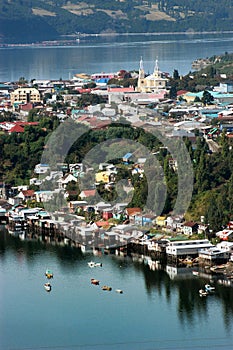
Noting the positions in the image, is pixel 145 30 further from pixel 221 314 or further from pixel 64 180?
pixel 221 314

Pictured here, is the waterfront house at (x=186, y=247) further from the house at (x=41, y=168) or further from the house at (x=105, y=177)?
the house at (x=41, y=168)

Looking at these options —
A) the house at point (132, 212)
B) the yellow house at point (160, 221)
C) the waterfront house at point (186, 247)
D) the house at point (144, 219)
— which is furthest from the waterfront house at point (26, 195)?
the waterfront house at point (186, 247)

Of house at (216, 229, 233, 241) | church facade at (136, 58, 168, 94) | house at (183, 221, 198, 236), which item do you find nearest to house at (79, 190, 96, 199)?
house at (183, 221, 198, 236)

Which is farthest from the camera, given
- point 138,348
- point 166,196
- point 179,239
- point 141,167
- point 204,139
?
point 204,139

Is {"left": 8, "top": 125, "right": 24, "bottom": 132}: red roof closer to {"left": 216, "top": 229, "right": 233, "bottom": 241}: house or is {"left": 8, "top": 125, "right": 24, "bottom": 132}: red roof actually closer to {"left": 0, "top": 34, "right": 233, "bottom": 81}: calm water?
{"left": 216, "top": 229, "right": 233, "bottom": 241}: house

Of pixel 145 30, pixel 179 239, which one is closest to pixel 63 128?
pixel 179 239

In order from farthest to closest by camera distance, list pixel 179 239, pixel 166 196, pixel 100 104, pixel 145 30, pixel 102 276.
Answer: pixel 145 30
pixel 100 104
pixel 166 196
pixel 179 239
pixel 102 276
